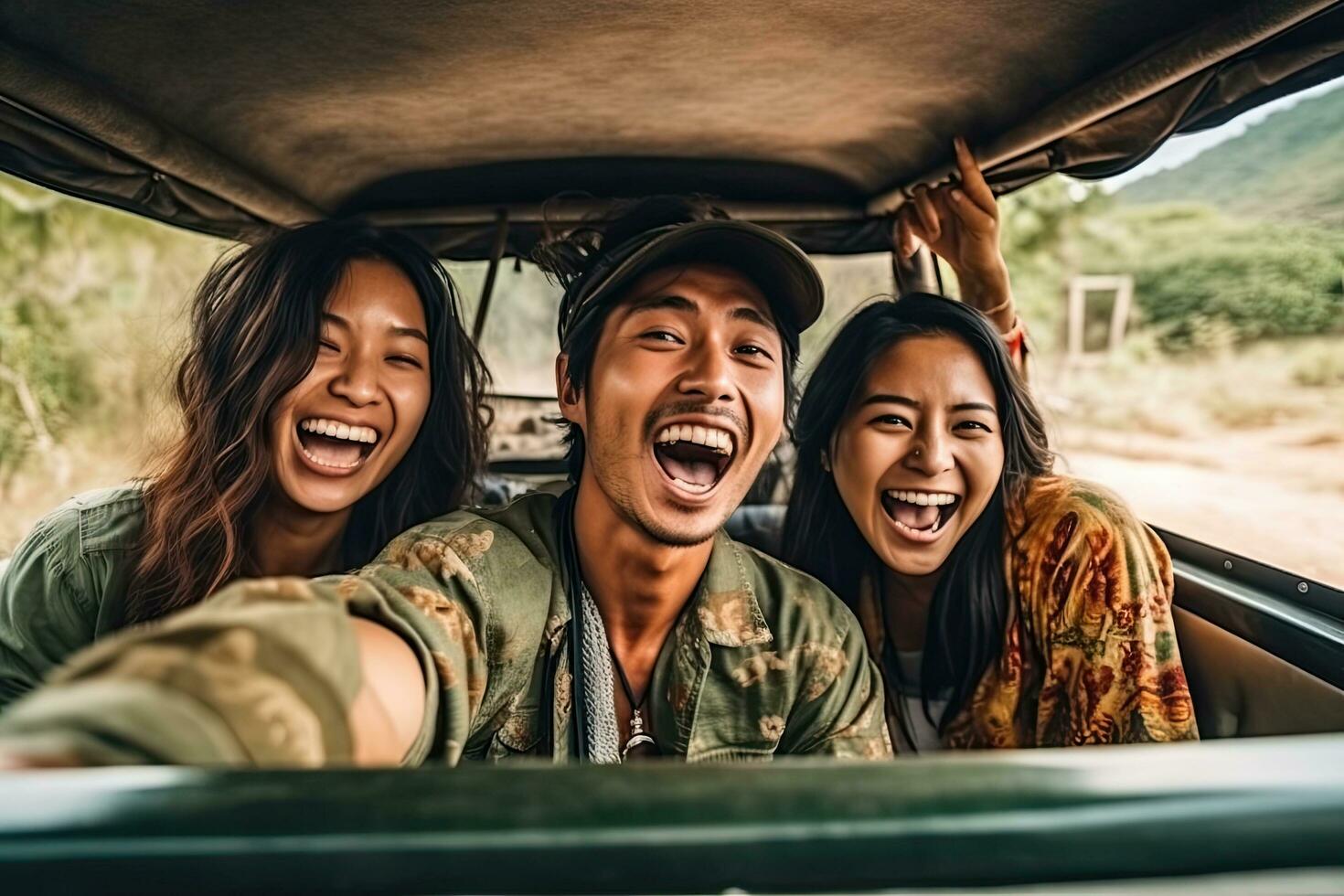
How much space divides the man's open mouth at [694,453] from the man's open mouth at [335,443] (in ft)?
2.15

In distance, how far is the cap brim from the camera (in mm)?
1750

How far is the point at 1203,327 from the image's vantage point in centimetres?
1127

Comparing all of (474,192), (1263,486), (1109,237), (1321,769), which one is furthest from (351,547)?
(1109,237)

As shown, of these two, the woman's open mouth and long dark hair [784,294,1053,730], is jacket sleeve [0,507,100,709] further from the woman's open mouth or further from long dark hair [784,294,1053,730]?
the woman's open mouth

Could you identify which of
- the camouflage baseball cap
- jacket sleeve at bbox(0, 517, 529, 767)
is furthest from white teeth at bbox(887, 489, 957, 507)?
jacket sleeve at bbox(0, 517, 529, 767)

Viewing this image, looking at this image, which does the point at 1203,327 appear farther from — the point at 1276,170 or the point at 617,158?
the point at 617,158

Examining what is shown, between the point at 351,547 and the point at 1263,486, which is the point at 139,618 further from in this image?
the point at 1263,486

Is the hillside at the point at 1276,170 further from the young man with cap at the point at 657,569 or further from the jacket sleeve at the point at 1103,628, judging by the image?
the young man with cap at the point at 657,569

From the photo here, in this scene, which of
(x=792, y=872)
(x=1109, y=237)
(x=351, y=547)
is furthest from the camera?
(x=1109, y=237)

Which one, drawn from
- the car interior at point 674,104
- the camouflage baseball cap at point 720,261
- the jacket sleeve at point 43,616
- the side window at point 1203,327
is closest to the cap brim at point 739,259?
the camouflage baseball cap at point 720,261

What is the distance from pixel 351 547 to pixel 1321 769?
1.89 metres

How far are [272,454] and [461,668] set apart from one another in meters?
0.96

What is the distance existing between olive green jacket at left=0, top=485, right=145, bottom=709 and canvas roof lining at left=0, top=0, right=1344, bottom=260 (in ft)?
2.37

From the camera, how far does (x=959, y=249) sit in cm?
242
